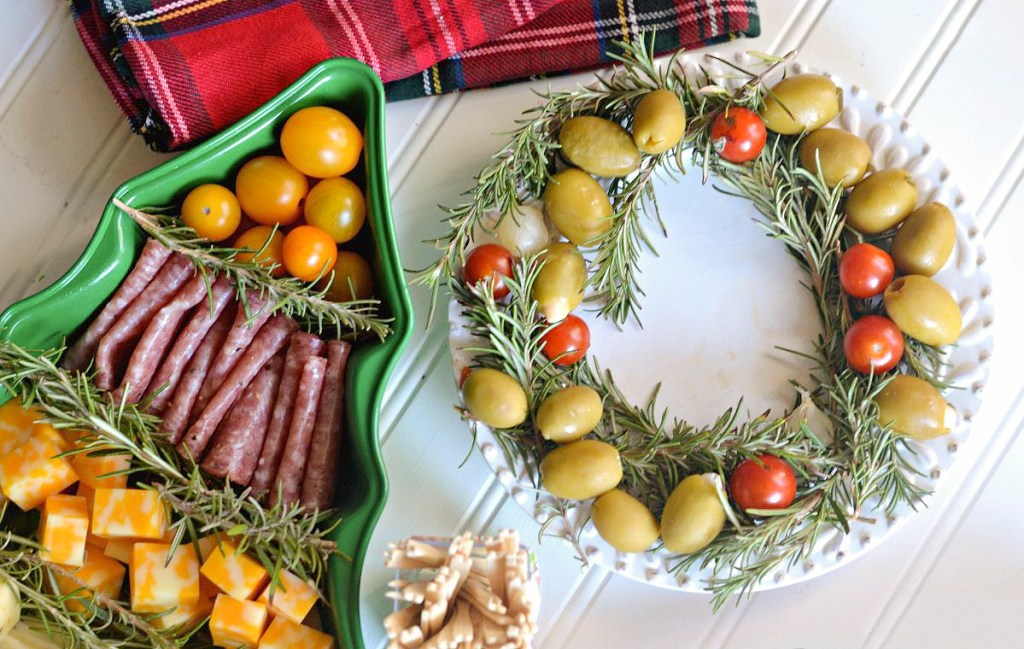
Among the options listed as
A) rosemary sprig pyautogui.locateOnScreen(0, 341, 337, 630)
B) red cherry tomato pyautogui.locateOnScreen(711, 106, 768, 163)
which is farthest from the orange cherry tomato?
red cherry tomato pyautogui.locateOnScreen(711, 106, 768, 163)

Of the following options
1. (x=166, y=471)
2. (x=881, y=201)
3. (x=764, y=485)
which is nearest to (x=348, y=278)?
(x=166, y=471)

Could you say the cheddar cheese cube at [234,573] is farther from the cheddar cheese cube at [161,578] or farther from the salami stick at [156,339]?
the salami stick at [156,339]

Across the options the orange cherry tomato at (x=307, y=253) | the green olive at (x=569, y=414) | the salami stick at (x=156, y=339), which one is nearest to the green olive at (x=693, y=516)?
the green olive at (x=569, y=414)

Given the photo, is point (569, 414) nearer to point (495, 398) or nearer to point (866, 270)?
point (495, 398)

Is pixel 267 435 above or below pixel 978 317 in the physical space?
below

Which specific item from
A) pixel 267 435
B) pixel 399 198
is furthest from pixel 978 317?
pixel 267 435

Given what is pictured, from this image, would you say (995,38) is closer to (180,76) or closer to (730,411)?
(730,411)
